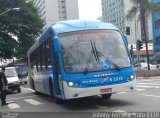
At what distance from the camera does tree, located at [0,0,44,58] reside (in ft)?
176

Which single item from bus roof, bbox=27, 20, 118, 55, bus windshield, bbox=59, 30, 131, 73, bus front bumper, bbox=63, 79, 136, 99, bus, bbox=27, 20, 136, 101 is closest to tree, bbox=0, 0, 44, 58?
bus roof, bbox=27, 20, 118, 55

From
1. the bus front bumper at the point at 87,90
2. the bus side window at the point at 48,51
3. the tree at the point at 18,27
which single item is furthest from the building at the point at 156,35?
the bus front bumper at the point at 87,90

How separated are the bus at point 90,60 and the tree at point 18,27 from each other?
3968cm

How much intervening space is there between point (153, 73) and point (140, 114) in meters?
26.4

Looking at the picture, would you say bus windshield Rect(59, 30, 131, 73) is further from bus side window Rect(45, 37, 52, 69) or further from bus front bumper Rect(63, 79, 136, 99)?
bus side window Rect(45, 37, 52, 69)

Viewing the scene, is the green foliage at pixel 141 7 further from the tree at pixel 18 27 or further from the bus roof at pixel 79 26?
the bus roof at pixel 79 26

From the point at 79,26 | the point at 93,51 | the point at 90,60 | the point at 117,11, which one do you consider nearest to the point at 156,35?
the point at 79,26

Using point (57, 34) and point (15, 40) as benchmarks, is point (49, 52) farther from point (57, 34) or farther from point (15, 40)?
point (15, 40)

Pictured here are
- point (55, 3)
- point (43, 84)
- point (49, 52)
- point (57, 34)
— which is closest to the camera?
point (57, 34)

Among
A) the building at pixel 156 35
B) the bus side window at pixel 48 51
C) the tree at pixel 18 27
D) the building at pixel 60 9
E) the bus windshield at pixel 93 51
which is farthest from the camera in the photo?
the building at pixel 60 9

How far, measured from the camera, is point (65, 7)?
15950cm

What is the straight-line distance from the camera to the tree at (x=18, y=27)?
176 feet

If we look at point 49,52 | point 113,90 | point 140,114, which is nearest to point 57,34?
point 49,52

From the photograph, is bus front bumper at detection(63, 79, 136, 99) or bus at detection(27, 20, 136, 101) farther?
bus at detection(27, 20, 136, 101)
